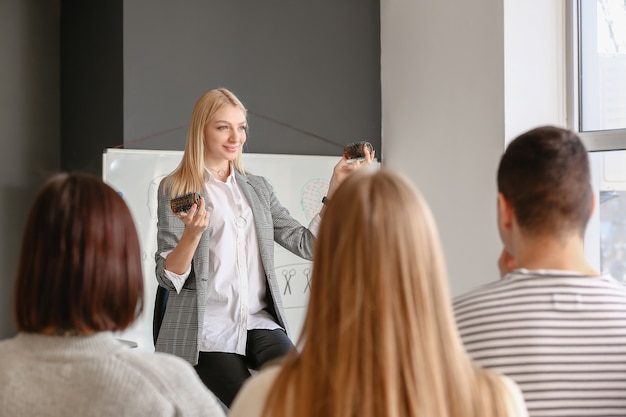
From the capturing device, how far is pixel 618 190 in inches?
151

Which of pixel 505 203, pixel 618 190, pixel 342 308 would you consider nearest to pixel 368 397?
pixel 342 308

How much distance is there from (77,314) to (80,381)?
0.36ft

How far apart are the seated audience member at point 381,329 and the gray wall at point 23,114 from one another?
3.67 metres

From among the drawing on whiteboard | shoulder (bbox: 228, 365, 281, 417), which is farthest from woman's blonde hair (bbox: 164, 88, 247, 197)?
shoulder (bbox: 228, 365, 281, 417)

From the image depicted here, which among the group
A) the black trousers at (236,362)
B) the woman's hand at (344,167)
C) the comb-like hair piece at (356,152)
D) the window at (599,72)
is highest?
the window at (599,72)

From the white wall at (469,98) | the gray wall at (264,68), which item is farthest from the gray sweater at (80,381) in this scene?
the white wall at (469,98)

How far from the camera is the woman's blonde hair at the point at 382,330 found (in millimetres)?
1057

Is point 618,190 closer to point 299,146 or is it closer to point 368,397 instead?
point 299,146

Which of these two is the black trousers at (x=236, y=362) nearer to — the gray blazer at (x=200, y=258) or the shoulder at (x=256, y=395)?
the gray blazer at (x=200, y=258)

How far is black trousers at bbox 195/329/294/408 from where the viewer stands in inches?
109

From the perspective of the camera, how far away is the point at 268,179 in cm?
432

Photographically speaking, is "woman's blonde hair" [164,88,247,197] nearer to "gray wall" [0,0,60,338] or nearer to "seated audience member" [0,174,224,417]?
"seated audience member" [0,174,224,417]

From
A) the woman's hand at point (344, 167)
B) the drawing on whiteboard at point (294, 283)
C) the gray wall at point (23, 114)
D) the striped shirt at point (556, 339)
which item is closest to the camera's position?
the striped shirt at point (556, 339)

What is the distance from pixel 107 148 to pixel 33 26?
1.15 metres
